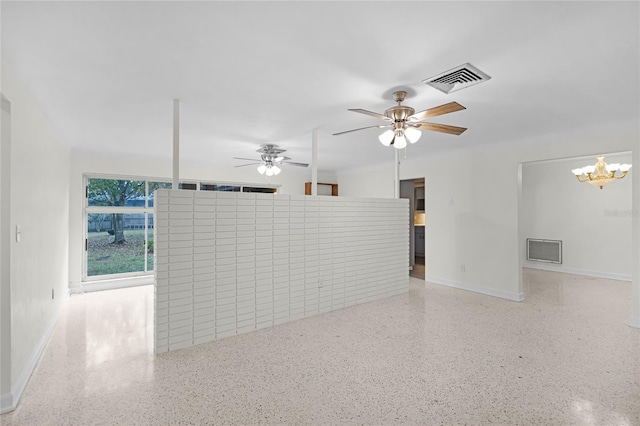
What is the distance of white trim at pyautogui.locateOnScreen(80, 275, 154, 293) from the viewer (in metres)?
5.44

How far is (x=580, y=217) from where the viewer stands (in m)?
6.61

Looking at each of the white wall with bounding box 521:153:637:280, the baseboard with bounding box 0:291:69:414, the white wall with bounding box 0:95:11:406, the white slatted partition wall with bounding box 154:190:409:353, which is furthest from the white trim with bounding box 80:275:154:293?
the white wall with bounding box 521:153:637:280

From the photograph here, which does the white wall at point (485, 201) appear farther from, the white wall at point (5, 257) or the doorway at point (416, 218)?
Result: the white wall at point (5, 257)

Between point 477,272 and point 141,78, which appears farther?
point 477,272

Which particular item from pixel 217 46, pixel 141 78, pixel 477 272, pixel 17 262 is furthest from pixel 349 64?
pixel 477 272

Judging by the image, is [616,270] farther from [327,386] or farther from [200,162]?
[200,162]

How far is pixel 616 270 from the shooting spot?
20.2 ft

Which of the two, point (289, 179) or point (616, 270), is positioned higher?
point (289, 179)

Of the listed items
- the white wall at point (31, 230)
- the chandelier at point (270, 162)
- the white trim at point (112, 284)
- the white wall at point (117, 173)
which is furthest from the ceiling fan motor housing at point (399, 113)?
the white trim at point (112, 284)

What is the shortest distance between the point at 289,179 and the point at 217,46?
5.73 meters

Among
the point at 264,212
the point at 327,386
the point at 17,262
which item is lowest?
the point at 327,386

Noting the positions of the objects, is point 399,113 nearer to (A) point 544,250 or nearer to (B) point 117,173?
(B) point 117,173

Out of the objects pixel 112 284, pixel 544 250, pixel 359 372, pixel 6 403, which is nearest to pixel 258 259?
pixel 359 372

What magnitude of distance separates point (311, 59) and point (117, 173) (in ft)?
16.4
